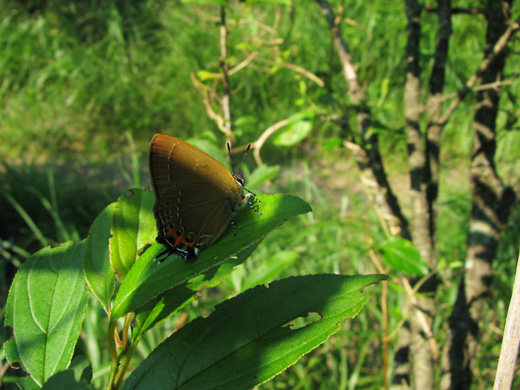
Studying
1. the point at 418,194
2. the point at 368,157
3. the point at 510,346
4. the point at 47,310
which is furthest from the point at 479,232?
the point at 47,310

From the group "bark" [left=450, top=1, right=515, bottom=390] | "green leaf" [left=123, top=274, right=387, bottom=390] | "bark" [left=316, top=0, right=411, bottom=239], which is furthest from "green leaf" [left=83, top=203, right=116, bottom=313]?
"bark" [left=450, top=1, right=515, bottom=390]

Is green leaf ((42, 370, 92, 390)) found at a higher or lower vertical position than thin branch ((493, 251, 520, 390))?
higher

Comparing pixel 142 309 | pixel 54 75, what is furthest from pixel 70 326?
pixel 54 75

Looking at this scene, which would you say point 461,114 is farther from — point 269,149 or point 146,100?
point 146,100

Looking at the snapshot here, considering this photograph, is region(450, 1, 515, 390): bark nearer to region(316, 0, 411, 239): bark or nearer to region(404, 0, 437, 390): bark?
region(404, 0, 437, 390): bark

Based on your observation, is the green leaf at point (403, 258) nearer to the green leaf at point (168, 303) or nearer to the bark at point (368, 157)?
the bark at point (368, 157)

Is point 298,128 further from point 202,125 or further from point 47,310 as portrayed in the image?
point 202,125
